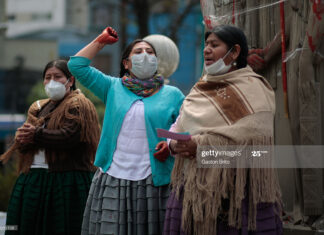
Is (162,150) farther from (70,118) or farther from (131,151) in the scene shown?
(70,118)

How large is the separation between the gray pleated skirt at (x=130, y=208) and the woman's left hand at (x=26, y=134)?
0.97 meters

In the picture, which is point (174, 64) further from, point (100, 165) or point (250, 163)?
point (250, 163)

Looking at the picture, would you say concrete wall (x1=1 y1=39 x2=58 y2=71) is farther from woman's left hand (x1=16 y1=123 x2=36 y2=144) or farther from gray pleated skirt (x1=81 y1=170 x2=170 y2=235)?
gray pleated skirt (x1=81 y1=170 x2=170 y2=235)

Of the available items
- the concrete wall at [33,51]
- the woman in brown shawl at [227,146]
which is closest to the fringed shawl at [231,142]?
the woman in brown shawl at [227,146]

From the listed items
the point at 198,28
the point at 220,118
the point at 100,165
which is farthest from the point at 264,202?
the point at 198,28

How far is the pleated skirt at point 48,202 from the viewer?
5023 mm

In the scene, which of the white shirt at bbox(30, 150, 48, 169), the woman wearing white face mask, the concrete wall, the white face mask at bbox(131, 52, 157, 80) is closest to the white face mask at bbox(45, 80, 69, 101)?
the woman wearing white face mask

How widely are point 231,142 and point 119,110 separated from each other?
1036mm

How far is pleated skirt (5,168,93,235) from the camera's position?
16.5 feet

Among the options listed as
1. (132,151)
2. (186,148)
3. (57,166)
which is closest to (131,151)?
(132,151)

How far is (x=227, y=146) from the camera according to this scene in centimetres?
353

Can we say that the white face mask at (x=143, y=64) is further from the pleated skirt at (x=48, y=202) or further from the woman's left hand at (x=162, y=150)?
the pleated skirt at (x=48, y=202)

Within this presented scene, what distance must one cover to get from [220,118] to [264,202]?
55cm

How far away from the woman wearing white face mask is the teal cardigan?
2.40 feet
